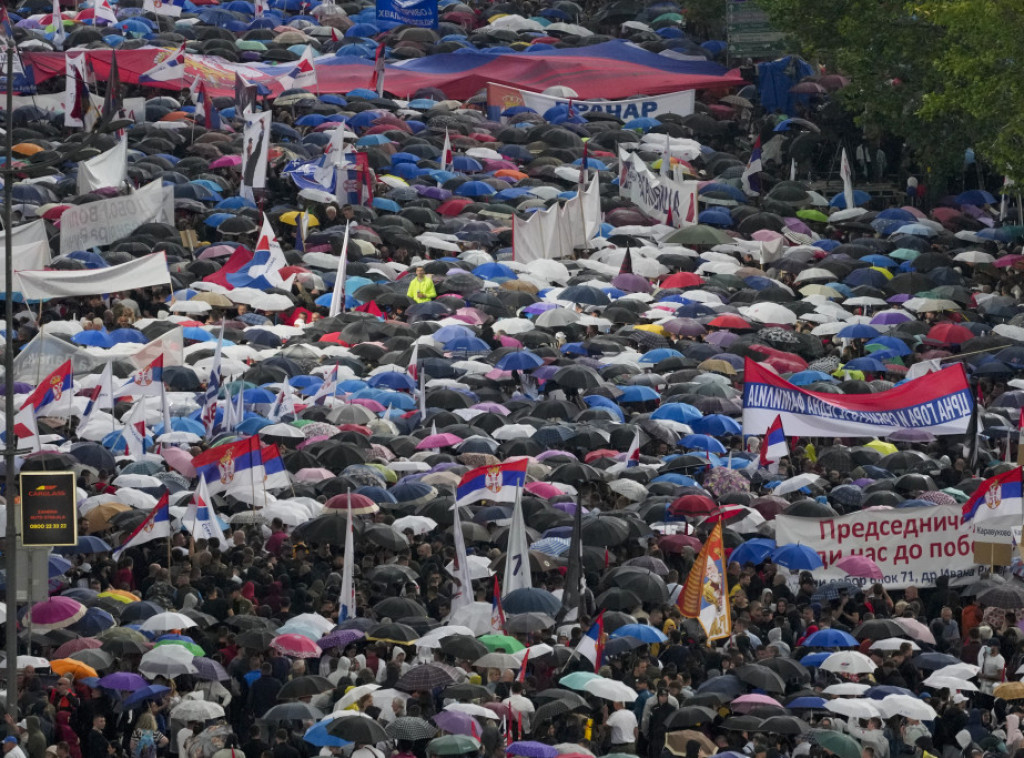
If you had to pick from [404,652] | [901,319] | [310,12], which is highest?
[404,652]

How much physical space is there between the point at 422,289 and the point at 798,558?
1386 cm

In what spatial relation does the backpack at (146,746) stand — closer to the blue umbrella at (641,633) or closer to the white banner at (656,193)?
the blue umbrella at (641,633)

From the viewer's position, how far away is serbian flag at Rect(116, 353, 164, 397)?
103ft

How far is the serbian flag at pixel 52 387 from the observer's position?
98.7 ft

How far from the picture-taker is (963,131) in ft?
152

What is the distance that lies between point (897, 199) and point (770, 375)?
19.7 m

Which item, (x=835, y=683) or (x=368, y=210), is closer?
(x=835, y=683)

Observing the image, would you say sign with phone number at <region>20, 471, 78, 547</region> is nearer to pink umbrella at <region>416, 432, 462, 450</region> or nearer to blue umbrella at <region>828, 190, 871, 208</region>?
pink umbrella at <region>416, 432, 462, 450</region>

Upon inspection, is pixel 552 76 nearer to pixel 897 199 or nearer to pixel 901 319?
pixel 897 199

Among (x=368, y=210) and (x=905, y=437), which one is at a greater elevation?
(x=905, y=437)

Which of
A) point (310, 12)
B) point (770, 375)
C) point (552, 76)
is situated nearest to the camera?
point (770, 375)

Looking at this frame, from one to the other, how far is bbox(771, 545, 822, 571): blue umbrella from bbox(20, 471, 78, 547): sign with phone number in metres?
8.54

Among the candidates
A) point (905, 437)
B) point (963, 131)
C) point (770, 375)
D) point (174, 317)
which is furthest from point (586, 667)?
point (963, 131)

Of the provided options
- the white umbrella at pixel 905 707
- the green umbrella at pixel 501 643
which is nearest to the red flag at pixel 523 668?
the green umbrella at pixel 501 643
